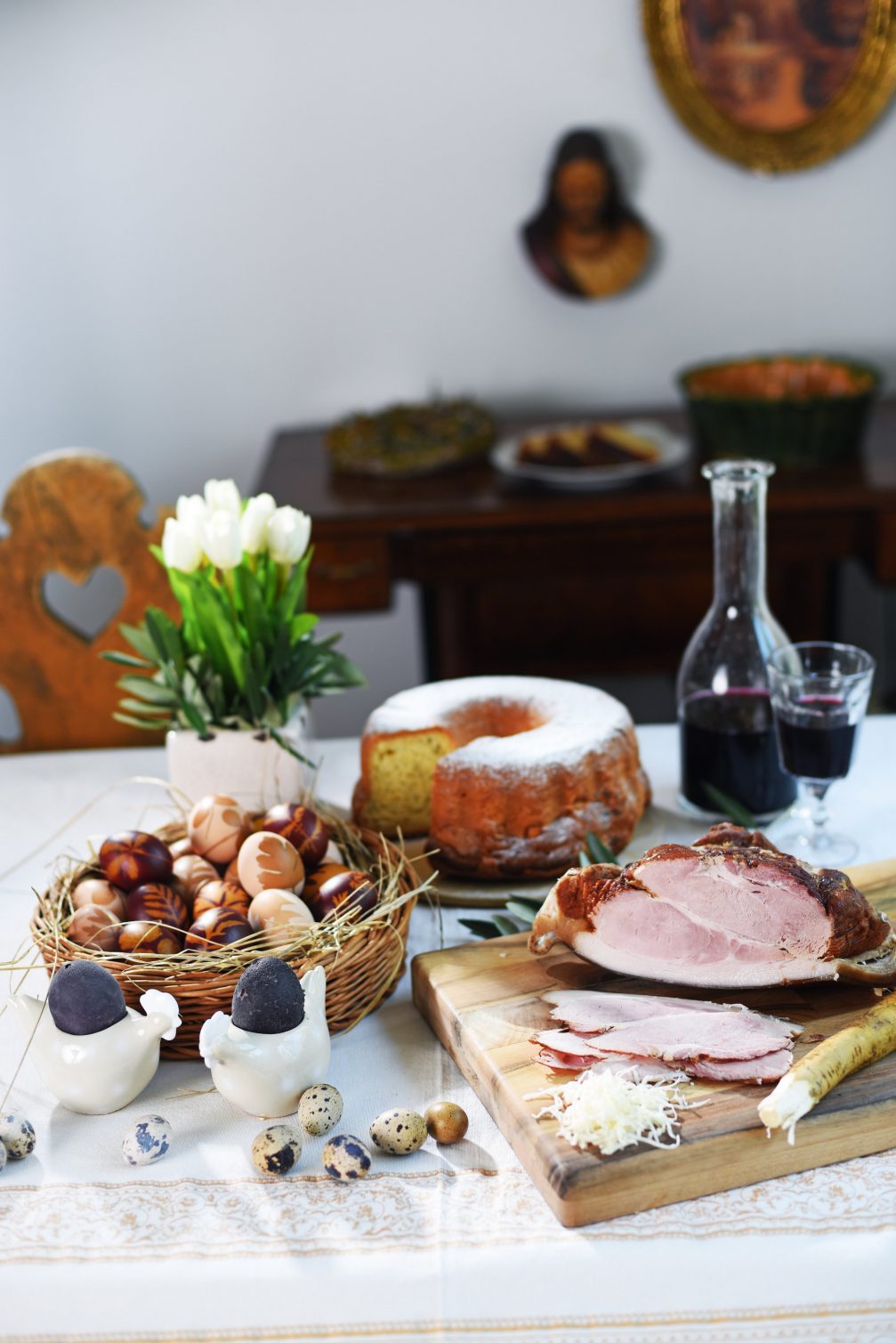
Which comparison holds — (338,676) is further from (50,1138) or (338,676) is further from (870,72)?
(870,72)

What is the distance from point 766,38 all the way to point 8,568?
2.10 m

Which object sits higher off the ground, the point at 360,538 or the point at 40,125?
the point at 40,125

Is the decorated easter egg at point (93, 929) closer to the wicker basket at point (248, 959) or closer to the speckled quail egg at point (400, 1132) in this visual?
the wicker basket at point (248, 959)

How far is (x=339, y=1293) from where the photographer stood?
35.9 inches

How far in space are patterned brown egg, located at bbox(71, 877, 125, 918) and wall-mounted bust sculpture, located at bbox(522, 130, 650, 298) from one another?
2.32 meters

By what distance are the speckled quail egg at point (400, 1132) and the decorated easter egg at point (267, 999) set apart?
0.33ft

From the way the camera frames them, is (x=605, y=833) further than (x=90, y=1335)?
Yes

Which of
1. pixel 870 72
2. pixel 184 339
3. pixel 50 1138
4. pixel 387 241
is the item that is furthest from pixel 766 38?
pixel 50 1138

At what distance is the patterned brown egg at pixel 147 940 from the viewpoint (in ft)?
3.75

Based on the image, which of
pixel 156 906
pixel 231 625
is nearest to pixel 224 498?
pixel 231 625

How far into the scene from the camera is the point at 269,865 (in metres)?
1.21

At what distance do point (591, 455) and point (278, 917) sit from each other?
1.87m

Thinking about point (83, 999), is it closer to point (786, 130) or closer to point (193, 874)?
point (193, 874)

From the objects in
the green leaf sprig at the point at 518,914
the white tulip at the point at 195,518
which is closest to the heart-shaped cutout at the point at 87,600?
the white tulip at the point at 195,518
